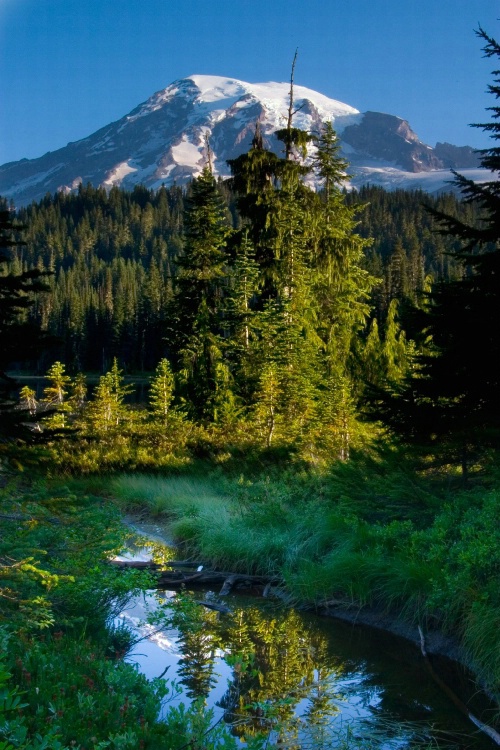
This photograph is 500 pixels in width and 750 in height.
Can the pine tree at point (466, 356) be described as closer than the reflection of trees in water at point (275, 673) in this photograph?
No

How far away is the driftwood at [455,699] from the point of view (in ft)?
18.6

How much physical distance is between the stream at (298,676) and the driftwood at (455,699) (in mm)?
51

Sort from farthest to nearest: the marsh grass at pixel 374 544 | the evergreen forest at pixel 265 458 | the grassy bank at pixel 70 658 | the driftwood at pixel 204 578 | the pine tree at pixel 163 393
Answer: the pine tree at pixel 163 393 < the driftwood at pixel 204 578 < the marsh grass at pixel 374 544 < the evergreen forest at pixel 265 458 < the grassy bank at pixel 70 658

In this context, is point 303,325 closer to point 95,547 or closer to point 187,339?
point 187,339

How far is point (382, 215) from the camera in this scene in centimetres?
14775

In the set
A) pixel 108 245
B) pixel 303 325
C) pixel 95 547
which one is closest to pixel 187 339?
pixel 303 325

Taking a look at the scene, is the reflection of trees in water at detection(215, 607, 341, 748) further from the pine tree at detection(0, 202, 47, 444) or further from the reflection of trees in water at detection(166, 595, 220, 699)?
the pine tree at detection(0, 202, 47, 444)

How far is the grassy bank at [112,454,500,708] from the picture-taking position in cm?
741

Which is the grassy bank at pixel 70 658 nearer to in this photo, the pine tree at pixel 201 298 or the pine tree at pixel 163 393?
the pine tree at pixel 163 393

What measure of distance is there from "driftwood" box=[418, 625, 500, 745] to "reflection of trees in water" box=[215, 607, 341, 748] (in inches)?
38.2

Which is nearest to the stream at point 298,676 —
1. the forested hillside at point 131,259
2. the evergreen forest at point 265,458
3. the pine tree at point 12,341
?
the evergreen forest at point 265,458

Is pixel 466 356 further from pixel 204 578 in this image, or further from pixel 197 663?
pixel 197 663

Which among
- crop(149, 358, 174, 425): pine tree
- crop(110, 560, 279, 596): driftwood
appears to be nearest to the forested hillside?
crop(149, 358, 174, 425): pine tree

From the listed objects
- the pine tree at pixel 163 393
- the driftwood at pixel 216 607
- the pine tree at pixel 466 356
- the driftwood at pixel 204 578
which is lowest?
the driftwood at pixel 204 578
